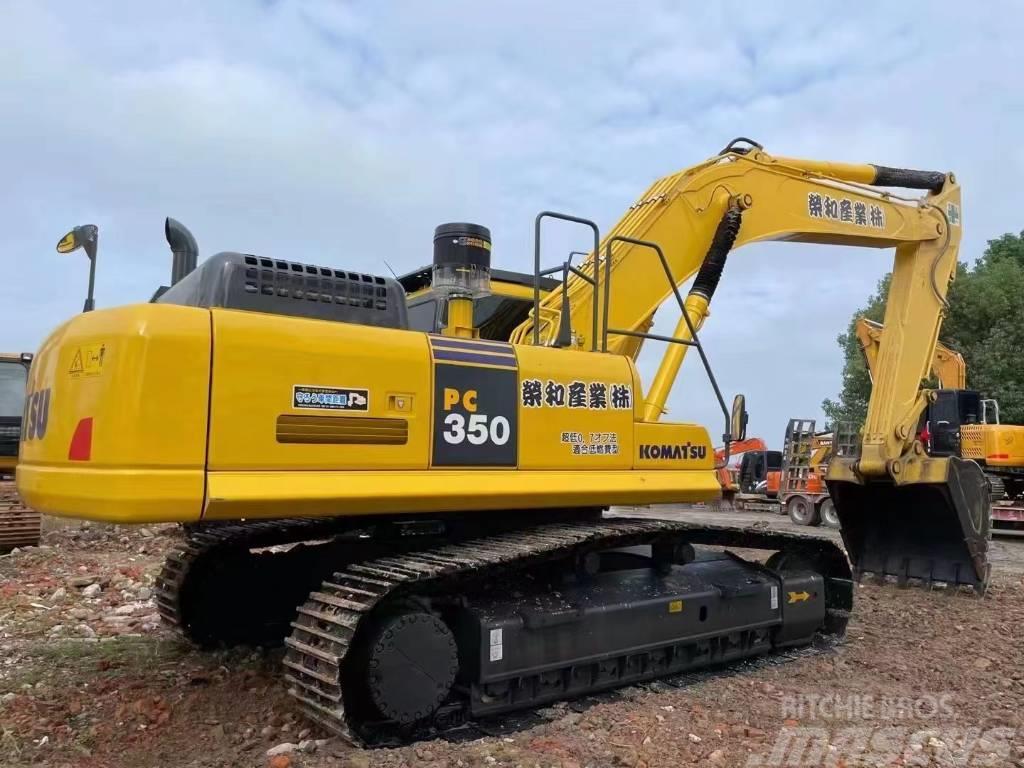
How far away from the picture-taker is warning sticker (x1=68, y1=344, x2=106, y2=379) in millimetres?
3598

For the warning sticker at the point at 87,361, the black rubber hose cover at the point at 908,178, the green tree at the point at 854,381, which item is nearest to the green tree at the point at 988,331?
the green tree at the point at 854,381

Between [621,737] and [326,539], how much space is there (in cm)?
256

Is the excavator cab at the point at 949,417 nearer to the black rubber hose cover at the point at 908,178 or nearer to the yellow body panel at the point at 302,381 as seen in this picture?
the black rubber hose cover at the point at 908,178

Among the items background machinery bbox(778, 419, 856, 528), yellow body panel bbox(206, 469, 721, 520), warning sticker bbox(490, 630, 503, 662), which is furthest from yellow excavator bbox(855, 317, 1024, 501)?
warning sticker bbox(490, 630, 503, 662)

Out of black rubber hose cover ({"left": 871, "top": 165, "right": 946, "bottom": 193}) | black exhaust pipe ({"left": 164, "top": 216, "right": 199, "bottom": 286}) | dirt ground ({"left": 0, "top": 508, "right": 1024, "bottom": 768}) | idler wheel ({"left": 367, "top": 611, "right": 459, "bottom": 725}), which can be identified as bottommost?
dirt ground ({"left": 0, "top": 508, "right": 1024, "bottom": 768})

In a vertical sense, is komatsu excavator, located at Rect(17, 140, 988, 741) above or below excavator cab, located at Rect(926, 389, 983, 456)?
below

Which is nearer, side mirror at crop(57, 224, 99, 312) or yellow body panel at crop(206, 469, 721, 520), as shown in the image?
→ yellow body panel at crop(206, 469, 721, 520)

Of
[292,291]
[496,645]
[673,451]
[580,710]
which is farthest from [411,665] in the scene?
Answer: [673,451]

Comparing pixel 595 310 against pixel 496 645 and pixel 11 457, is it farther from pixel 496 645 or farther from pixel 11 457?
pixel 11 457

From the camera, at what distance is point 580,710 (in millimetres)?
4641

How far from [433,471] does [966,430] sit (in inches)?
653

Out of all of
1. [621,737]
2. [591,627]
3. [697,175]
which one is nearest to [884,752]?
[621,737]

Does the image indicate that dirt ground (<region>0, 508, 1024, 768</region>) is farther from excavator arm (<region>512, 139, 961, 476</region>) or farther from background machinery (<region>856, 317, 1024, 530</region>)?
background machinery (<region>856, 317, 1024, 530</region>)

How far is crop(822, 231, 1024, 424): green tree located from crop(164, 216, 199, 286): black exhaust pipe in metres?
25.3
